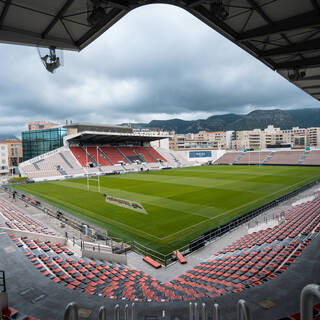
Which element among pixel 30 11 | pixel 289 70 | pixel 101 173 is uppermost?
pixel 30 11

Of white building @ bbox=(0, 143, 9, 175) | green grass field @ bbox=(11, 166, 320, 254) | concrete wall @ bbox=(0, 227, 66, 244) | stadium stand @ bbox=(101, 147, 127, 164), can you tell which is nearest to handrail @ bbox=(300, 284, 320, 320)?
green grass field @ bbox=(11, 166, 320, 254)

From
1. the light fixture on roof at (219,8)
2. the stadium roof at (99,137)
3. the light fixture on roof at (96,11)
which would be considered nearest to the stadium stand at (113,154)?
the stadium roof at (99,137)

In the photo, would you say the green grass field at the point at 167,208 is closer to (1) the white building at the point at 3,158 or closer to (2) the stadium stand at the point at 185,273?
(2) the stadium stand at the point at 185,273

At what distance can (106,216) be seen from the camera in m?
19.2

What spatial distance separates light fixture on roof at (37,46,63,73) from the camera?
765 centimetres

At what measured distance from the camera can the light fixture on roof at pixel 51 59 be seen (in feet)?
25.1

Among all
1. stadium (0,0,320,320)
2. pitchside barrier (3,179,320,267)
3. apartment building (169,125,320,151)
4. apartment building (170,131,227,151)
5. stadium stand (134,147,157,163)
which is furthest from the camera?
apartment building (169,125,320,151)

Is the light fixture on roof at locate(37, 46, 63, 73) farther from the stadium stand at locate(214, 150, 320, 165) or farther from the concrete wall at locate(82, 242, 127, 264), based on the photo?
the stadium stand at locate(214, 150, 320, 165)

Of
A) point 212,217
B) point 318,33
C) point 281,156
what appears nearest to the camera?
point 318,33

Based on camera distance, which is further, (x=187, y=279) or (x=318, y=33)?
(x=187, y=279)

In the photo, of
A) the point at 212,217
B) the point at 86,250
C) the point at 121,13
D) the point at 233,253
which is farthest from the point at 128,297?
the point at 212,217

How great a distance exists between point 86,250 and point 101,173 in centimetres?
4040

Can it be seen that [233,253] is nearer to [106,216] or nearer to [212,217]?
[212,217]

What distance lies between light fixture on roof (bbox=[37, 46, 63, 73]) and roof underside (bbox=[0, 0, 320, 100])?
0.83 feet
